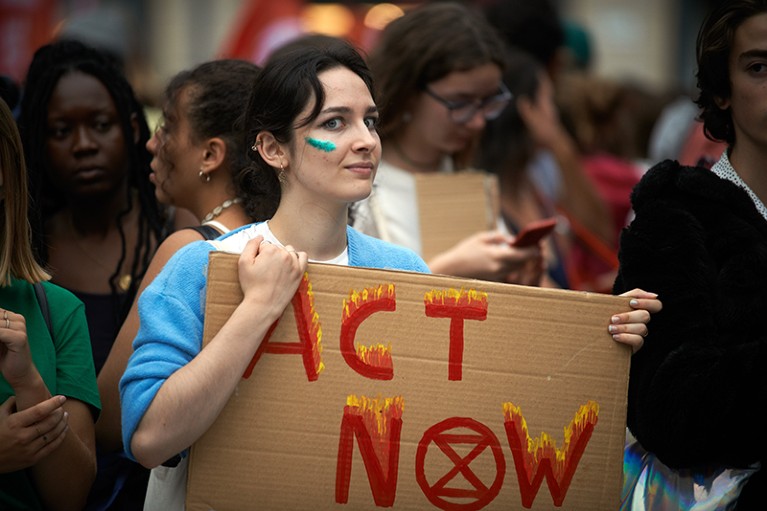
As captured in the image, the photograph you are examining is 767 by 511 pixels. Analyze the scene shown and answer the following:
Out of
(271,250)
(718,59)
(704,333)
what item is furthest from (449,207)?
(271,250)

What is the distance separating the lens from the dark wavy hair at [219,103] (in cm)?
327

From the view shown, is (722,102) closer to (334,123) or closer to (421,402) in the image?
(334,123)

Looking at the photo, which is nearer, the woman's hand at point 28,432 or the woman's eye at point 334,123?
the woman's hand at point 28,432

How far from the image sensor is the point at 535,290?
2.72 meters

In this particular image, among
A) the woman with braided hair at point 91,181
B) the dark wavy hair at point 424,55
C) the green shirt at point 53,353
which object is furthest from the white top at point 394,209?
the green shirt at point 53,353

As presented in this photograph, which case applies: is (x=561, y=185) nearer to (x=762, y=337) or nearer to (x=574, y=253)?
(x=574, y=253)

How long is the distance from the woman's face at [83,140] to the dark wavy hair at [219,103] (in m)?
0.37

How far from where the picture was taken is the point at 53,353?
9.29ft

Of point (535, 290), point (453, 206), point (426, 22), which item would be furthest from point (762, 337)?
point (426, 22)

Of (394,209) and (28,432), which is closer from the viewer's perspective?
(28,432)

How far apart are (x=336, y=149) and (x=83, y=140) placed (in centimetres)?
121

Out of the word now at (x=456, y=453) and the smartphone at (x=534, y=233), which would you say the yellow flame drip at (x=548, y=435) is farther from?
the smartphone at (x=534, y=233)

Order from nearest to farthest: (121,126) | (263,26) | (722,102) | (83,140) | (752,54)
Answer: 1. (752,54)
2. (722,102)
3. (83,140)
4. (121,126)
5. (263,26)

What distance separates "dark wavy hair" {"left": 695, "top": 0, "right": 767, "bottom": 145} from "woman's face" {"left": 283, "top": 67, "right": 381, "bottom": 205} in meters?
1.08
